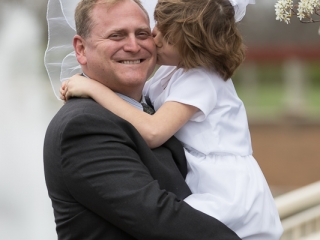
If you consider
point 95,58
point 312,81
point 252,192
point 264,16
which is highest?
point 95,58

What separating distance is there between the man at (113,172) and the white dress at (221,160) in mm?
85

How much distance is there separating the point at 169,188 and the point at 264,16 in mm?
31716

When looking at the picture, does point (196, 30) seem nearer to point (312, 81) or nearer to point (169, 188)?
point (169, 188)

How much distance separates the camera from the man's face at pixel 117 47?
104 inches

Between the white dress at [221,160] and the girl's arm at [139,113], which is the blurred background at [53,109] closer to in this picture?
the white dress at [221,160]

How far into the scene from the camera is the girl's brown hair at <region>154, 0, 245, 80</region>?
2.77 m

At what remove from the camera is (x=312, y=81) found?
35094mm

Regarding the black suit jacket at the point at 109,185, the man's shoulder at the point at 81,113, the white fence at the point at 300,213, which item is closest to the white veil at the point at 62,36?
the man's shoulder at the point at 81,113

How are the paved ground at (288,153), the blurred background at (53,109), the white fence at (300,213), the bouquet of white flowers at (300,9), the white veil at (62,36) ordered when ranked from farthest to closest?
1. the paved ground at (288,153)
2. the blurred background at (53,109)
3. the white fence at (300,213)
4. the white veil at (62,36)
5. the bouquet of white flowers at (300,9)

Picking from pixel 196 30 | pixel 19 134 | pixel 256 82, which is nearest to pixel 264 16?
pixel 256 82

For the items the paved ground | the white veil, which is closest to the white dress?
the white veil

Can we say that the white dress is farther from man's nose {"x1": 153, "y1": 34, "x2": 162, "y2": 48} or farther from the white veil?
the white veil

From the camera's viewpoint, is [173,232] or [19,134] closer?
[173,232]

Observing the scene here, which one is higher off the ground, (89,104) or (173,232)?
(89,104)
